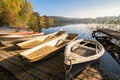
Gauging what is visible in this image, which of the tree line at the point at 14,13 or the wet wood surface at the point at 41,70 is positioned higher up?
the tree line at the point at 14,13

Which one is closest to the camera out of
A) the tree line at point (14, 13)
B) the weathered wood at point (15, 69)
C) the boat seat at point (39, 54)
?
the weathered wood at point (15, 69)

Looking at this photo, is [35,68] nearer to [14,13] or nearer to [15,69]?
[15,69]

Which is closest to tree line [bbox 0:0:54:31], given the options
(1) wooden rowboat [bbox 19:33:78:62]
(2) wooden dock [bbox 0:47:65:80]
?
(1) wooden rowboat [bbox 19:33:78:62]

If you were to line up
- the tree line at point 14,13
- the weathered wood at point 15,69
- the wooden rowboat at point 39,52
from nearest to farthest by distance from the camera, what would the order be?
the weathered wood at point 15,69, the wooden rowboat at point 39,52, the tree line at point 14,13

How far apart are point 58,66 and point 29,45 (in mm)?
3446

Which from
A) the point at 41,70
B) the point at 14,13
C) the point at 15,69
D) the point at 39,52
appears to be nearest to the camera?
the point at 41,70

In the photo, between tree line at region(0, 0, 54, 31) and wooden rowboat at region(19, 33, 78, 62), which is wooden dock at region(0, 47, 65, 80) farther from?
tree line at region(0, 0, 54, 31)

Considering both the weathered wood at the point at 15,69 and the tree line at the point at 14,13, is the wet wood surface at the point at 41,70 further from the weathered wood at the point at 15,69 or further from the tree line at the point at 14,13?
the tree line at the point at 14,13

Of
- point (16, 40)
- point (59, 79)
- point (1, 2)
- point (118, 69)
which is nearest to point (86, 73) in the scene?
point (59, 79)

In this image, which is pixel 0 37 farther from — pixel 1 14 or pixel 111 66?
pixel 1 14

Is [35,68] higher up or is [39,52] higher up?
[39,52]

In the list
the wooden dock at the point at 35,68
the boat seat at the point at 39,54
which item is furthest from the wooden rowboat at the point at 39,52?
the wooden dock at the point at 35,68

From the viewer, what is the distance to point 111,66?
8.80 metres

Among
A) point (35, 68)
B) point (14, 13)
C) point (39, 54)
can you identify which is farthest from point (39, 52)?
point (14, 13)
